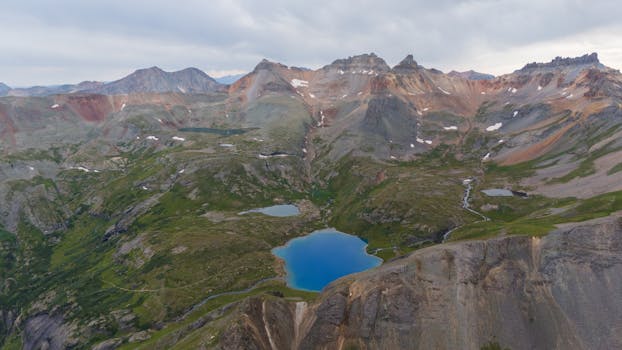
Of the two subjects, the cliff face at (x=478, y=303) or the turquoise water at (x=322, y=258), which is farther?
the turquoise water at (x=322, y=258)

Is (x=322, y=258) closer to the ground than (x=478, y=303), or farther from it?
closer to the ground

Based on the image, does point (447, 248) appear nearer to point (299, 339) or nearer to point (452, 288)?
point (452, 288)

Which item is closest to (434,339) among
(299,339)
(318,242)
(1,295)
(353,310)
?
(353,310)

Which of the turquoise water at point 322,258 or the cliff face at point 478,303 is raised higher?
the cliff face at point 478,303

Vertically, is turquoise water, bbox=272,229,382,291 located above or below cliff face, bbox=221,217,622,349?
below

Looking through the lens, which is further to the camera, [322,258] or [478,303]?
[322,258]
